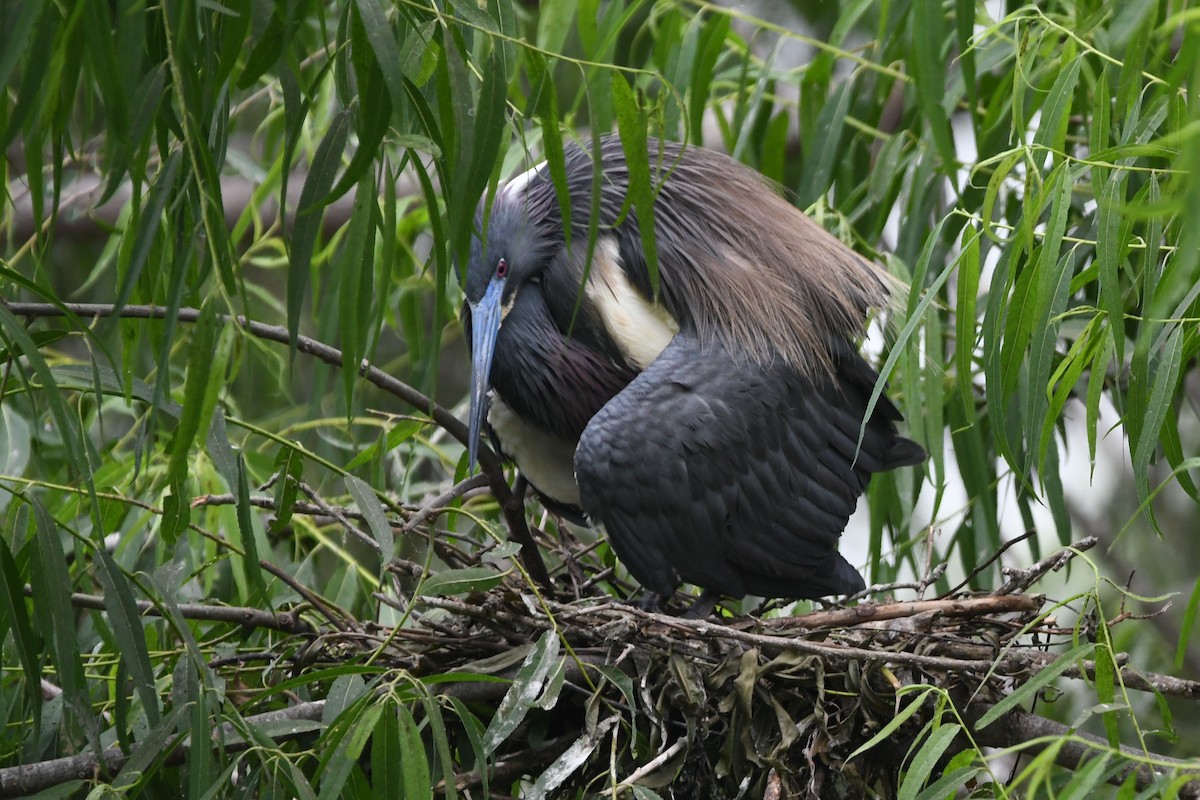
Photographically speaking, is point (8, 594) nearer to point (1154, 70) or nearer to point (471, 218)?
point (471, 218)

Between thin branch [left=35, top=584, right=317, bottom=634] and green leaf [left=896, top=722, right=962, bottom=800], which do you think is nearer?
green leaf [left=896, top=722, right=962, bottom=800]

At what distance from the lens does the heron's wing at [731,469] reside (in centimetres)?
193

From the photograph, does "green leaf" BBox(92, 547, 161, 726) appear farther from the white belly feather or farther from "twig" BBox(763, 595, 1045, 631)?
the white belly feather

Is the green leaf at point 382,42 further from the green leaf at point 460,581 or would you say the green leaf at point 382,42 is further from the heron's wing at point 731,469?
the heron's wing at point 731,469

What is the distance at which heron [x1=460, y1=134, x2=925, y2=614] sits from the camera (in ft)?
6.40

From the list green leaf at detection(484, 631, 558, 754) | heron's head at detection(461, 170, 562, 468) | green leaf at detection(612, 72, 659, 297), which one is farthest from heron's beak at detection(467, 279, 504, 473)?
green leaf at detection(612, 72, 659, 297)

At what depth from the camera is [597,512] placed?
76.2 inches

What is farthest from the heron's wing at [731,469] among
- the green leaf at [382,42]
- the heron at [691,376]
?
the green leaf at [382,42]

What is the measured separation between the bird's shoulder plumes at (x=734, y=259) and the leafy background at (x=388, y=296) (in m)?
0.13

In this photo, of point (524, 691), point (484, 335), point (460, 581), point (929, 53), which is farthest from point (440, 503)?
point (929, 53)

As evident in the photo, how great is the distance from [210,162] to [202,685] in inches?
22.1

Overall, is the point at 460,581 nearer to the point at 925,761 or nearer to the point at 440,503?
the point at 440,503

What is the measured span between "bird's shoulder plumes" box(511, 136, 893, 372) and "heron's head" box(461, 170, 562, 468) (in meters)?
0.02

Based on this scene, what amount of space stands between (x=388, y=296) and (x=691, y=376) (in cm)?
49
